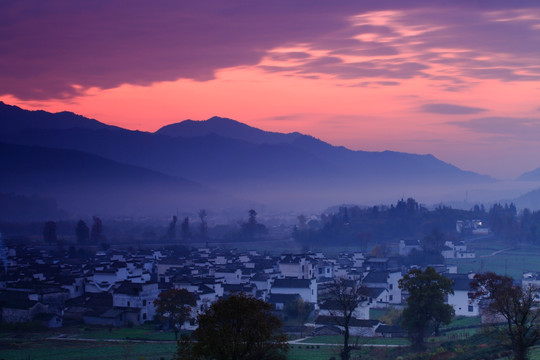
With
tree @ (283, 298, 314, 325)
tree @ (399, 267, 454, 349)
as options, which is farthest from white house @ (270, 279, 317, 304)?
tree @ (399, 267, 454, 349)

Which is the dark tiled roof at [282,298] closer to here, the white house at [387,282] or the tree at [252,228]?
the white house at [387,282]

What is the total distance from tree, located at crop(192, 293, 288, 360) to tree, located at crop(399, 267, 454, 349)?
490 inches

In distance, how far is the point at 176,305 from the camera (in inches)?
1330

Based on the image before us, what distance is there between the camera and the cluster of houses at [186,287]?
37281 millimetres

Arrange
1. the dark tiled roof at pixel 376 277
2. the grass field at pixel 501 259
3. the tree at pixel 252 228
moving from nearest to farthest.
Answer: the dark tiled roof at pixel 376 277, the grass field at pixel 501 259, the tree at pixel 252 228

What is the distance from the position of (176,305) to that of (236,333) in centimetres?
1820

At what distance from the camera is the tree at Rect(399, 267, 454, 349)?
1086 inches

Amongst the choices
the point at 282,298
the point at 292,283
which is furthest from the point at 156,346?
the point at 292,283

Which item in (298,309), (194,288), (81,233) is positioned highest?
(81,233)

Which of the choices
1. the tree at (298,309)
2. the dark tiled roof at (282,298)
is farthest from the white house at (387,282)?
the tree at (298,309)

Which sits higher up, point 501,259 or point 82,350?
point 501,259

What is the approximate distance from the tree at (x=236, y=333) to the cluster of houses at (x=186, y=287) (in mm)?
15405

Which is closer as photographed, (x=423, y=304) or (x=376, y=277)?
(x=423, y=304)

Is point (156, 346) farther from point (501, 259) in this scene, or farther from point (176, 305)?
point (501, 259)
